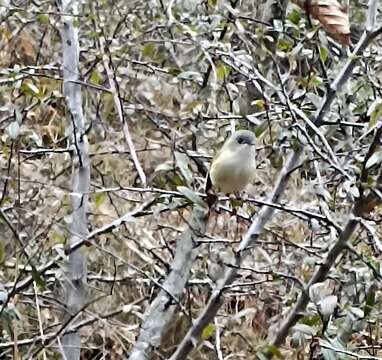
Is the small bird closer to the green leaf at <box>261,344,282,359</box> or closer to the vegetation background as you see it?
the vegetation background

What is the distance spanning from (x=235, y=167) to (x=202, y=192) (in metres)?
0.25

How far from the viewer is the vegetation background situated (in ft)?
4.66

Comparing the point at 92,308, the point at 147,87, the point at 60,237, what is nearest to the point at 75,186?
the point at 60,237

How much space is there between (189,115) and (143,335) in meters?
0.65

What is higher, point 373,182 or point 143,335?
point 373,182

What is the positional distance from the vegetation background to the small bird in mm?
48

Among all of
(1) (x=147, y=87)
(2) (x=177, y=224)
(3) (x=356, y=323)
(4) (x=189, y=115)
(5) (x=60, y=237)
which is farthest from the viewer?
(1) (x=147, y=87)

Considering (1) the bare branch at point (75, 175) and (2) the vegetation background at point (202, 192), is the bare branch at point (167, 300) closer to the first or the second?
(2) the vegetation background at point (202, 192)

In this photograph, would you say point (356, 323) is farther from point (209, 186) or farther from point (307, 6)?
point (307, 6)

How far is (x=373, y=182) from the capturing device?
117 cm

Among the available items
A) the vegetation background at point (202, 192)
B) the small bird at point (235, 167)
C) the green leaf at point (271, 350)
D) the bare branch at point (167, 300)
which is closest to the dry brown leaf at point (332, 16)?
the vegetation background at point (202, 192)

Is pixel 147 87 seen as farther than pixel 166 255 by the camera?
Yes

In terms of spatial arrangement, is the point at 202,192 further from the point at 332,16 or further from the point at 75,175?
the point at 332,16

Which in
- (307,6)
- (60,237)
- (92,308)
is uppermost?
(307,6)
